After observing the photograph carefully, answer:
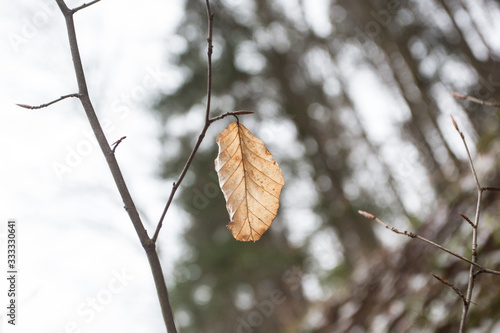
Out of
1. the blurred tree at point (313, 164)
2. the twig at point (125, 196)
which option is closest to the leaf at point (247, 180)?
the twig at point (125, 196)

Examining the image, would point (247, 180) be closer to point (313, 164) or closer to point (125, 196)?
point (125, 196)

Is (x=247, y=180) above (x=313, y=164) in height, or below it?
below

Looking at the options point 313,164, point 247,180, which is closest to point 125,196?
point 247,180

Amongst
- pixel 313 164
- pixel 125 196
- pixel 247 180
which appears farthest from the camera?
pixel 313 164

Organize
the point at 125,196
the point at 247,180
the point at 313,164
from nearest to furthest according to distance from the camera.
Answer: the point at 125,196 → the point at 247,180 → the point at 313,164

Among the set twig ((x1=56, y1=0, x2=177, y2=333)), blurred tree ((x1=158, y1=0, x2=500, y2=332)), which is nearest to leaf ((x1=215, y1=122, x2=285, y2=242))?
twig ((x1=56, y1=0, x2=177, y2=333))

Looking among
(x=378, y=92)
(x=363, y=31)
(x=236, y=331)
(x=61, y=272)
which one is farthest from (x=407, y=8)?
(x=61, y=272)

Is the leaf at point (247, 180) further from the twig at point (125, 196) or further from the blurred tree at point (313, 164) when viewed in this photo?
the blurred tree at point (313, 164)
